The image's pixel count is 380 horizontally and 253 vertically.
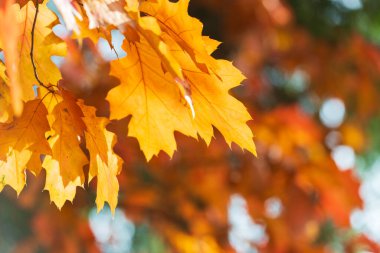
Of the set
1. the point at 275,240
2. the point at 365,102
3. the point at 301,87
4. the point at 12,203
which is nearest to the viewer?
the point at 275,240

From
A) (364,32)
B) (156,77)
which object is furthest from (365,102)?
(156,77)

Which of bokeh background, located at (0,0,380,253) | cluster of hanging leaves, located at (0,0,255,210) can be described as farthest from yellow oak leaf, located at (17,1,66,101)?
bokeh background, located at (0,0,380,253)

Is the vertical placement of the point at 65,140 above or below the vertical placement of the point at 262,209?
above

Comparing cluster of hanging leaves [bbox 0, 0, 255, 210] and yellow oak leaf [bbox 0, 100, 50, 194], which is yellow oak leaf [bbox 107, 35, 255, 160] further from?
yellow oak leaf [bbox 0, 100, 50, 194]

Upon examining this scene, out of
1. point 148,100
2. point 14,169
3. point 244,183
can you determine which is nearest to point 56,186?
point 14,169

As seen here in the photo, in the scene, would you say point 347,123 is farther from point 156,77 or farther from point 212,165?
point 156,77

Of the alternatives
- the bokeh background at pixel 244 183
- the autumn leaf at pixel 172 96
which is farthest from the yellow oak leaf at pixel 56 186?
the bokeh background at pixel 244 183
